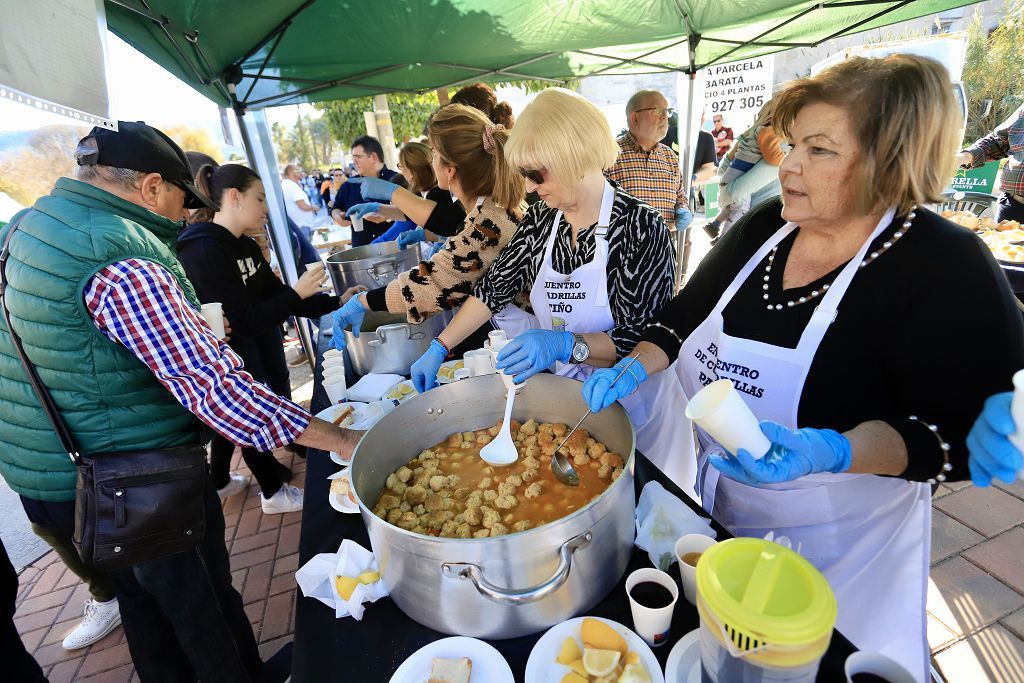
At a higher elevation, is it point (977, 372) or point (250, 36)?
point (250, 36)

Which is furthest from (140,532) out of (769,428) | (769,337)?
(769,337)

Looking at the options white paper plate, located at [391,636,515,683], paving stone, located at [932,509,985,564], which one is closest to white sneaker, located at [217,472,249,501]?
white paper plate, located at [391,636,515,683]

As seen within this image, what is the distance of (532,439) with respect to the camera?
1.68m

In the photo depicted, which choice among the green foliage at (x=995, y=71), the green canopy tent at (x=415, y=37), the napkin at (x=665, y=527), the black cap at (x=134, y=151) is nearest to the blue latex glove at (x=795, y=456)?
the napkin at (x=665, y=527)

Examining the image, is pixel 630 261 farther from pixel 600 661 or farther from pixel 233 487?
pixel 233 487

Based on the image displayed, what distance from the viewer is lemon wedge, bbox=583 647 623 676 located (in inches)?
36.4

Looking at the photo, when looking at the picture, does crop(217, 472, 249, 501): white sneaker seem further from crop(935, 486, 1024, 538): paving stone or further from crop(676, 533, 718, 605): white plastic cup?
crop(935, 486, 1024, 538): paving stone

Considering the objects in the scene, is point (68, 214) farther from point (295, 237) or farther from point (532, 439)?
point (295, 237)

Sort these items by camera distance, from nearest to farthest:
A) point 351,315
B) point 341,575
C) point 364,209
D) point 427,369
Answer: point 341,575
point 427,369
point 351,315
point 364,209

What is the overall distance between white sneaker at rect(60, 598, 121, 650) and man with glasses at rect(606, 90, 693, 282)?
4624mm

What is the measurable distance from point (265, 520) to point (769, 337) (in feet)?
10.4

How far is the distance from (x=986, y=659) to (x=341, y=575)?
2443mm

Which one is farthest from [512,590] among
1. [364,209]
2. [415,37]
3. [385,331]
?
A: [415,37]

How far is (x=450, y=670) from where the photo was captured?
0.96 metres
